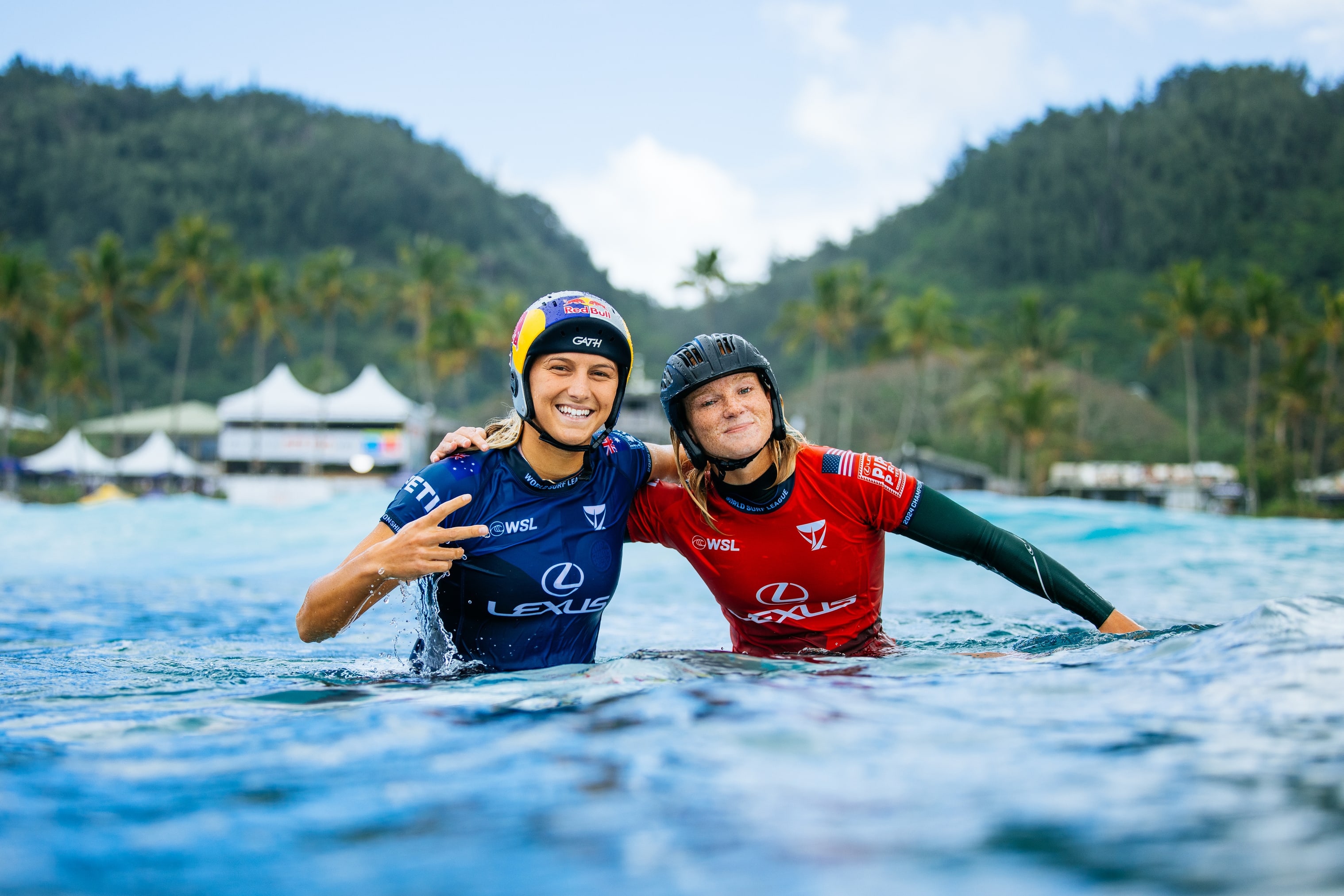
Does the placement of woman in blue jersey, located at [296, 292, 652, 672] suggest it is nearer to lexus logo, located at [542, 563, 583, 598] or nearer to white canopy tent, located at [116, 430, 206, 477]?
lexus logo, located at [542, 563, 583, 598]

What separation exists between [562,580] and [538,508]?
0.36 m

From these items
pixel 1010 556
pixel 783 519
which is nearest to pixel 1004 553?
pixel 1010 556

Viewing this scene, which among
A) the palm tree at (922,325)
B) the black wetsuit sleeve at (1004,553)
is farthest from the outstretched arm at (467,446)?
the palm tree at (922,325)

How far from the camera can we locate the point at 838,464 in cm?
495

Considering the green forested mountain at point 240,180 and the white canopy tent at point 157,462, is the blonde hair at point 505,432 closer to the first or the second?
the white canopy tent at point 157,462

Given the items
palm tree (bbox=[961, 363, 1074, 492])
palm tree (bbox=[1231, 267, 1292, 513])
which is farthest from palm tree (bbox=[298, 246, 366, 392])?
palm tree (bbox=[1231, 267, 1292, 513])

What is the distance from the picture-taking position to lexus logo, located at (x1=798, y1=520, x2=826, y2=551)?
4848 mm

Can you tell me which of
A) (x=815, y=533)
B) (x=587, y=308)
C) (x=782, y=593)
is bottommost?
(x=782, y=593)

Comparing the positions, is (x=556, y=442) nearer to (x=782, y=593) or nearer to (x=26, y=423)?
(x=782, y=593)

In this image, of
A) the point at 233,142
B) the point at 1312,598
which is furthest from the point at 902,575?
the point at 233,142

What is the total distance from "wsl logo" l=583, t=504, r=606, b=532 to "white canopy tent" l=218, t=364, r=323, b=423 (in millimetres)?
58599

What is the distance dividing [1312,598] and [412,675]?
151 inches

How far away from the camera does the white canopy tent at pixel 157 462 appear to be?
52.5 metres

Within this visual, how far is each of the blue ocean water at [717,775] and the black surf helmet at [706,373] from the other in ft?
3.30
